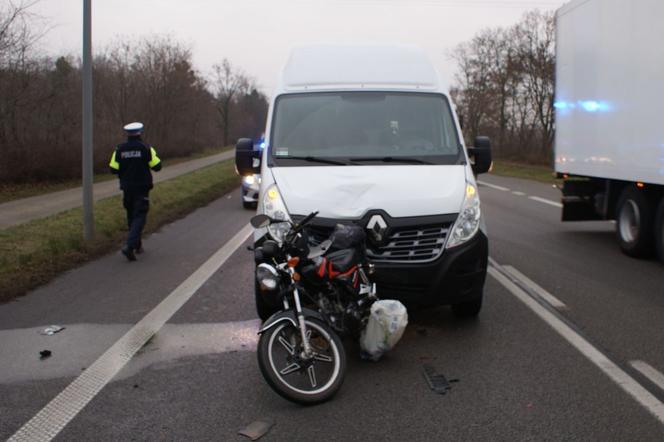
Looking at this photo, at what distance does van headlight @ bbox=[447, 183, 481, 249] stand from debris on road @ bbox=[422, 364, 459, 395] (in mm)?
1010

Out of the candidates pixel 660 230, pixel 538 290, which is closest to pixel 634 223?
pixel 660 230

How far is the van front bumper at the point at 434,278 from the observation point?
520 cm

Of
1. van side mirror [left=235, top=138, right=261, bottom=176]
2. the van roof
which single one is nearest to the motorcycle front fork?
van side mirror [left=235, top=138, right=261, bottom=176]

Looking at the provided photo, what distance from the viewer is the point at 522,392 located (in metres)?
4.38

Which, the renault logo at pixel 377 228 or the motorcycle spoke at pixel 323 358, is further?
the renault logo at pixel 377 228

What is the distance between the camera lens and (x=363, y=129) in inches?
261

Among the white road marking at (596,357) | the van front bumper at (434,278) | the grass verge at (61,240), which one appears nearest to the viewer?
the white road marking at (596,357)

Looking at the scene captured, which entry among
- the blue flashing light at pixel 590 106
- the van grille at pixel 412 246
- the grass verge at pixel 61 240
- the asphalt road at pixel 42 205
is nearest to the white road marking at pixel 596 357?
the van grille at pixel 412 246

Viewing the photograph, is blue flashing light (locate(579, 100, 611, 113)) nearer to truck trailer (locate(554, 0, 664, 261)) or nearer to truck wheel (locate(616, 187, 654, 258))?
truck trailer (locate(554, 0, 664, 261))

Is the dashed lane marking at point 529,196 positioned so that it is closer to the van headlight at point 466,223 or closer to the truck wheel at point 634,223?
the truck wheel at point 634,223

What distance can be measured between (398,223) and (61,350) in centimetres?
288

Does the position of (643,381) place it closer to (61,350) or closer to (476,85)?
(61,350)

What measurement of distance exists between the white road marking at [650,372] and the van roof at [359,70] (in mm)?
3491

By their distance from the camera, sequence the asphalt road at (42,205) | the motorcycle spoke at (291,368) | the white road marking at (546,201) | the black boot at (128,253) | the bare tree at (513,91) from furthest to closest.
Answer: the bare tree at (513,91)
the white road marking at (546,201)
the asphalt road at (42,205)
the black boot at (128,253)
the motorcycle spoke at (291,368)
